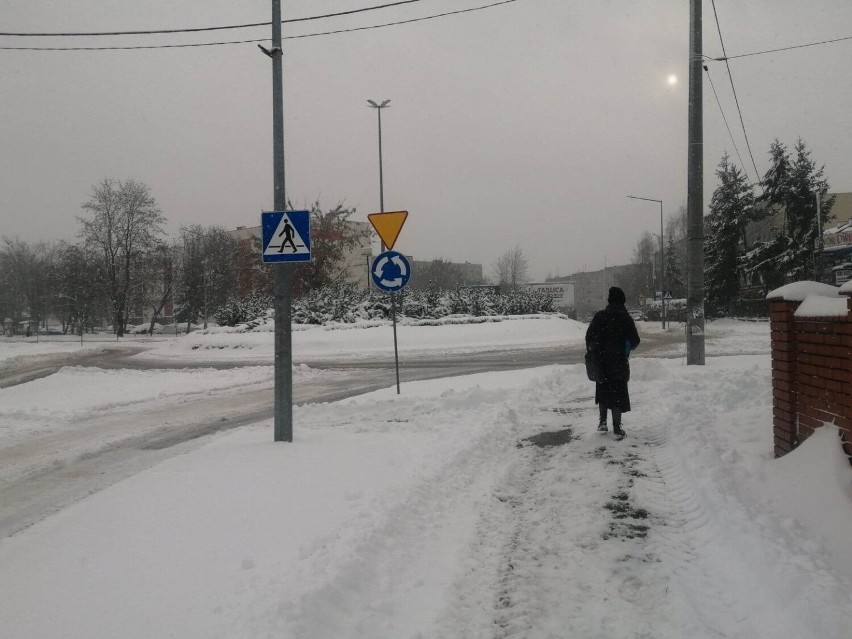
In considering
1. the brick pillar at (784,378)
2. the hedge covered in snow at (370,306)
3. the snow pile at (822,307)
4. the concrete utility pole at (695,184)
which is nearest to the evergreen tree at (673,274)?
the hedge covered in snow at (370,306)

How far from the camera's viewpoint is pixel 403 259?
10344 mm

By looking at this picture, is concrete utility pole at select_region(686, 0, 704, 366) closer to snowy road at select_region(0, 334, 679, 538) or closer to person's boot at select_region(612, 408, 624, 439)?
snowy road at select_region(0, 334, 679, 538)

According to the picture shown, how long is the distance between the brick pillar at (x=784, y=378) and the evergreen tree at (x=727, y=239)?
48810mm

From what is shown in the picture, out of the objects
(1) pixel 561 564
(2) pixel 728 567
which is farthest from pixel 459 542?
(2) pixel 728 567

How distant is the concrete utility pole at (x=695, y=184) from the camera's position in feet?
43.2

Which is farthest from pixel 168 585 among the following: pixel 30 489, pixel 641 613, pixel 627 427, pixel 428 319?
pixel 428 319

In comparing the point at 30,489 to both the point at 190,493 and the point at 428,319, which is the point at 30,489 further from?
the point at 428,319

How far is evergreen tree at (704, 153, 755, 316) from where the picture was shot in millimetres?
50688

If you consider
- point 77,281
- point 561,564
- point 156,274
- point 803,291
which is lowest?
point 561,564

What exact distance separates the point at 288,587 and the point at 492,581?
1.25m

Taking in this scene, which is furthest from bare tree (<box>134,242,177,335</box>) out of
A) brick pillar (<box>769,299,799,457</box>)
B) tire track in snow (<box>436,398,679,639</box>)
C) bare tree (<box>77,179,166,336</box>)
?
brick pillar (<box>769,299,799,457</box>)

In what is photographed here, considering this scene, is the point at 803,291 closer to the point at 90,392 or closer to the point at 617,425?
the point at 617,425

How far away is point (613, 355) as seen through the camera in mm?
7801

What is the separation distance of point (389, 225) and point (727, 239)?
47.9m
